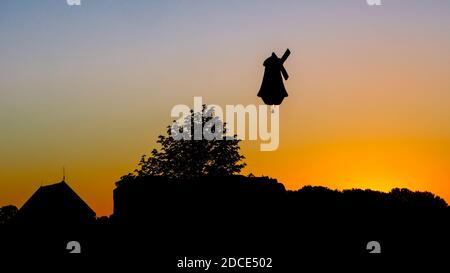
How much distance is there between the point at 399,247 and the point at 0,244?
19.7 meters

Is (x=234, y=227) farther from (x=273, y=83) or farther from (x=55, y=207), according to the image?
(x=55, y=207)

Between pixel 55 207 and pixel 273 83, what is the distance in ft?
141

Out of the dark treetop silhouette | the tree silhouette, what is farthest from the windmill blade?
the tree silhouette

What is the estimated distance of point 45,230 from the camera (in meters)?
53.2

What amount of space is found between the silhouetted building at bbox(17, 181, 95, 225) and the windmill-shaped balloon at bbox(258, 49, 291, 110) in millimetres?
41216

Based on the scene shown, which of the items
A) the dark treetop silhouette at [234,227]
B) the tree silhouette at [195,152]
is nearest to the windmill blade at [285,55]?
the dark treetop silhouette at [234,227]

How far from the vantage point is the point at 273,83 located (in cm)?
1878

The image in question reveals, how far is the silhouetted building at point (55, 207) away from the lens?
58919 millimetres
